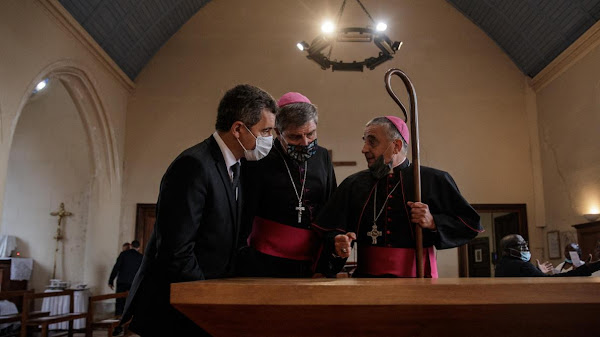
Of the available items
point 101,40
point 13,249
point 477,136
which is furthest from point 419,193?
point 13,249

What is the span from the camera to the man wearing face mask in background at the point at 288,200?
264cm

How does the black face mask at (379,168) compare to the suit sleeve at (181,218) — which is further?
the black face mask at (379,168)

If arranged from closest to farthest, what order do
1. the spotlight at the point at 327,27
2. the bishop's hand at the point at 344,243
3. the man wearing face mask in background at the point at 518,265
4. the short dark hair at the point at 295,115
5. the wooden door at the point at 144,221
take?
the bishop's hand at the point at 344,243 < the short dark hair at the point at 295,115 < the man wearing face mask in background at the point at 518,265 < the spotlight at the point at 327,27 < the wooden door at the point at 144,221

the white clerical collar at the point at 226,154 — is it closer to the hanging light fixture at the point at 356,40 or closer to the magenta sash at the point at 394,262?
the magenta sash at the point at 394,262

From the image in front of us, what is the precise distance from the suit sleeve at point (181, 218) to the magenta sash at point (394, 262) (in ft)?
2.96

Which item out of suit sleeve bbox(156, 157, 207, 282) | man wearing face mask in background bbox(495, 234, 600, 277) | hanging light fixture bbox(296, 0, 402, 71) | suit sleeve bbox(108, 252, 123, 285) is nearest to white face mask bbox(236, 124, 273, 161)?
suit sleeve bbox(156, 157, 207, 282)

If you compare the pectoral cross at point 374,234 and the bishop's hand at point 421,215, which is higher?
the bishop's hand at point 421,215

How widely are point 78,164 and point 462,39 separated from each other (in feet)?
25.4

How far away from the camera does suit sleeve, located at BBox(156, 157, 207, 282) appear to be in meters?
1.93

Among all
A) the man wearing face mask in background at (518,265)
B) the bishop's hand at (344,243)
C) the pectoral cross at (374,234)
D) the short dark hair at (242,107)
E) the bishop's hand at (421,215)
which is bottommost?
the man wearing face mask in background at (518,265)

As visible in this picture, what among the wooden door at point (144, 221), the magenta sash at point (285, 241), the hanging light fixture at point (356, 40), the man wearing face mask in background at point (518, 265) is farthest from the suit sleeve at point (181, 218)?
the wooden door at point (144, 221)

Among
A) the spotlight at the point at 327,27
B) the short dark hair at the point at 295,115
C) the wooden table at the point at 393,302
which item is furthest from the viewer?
the spotlight at the point at 327,27

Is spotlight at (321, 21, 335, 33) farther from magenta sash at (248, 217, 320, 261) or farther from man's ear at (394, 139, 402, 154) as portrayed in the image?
magenta sash at (248, 217, 320, 261)

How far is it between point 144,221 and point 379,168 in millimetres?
8528
